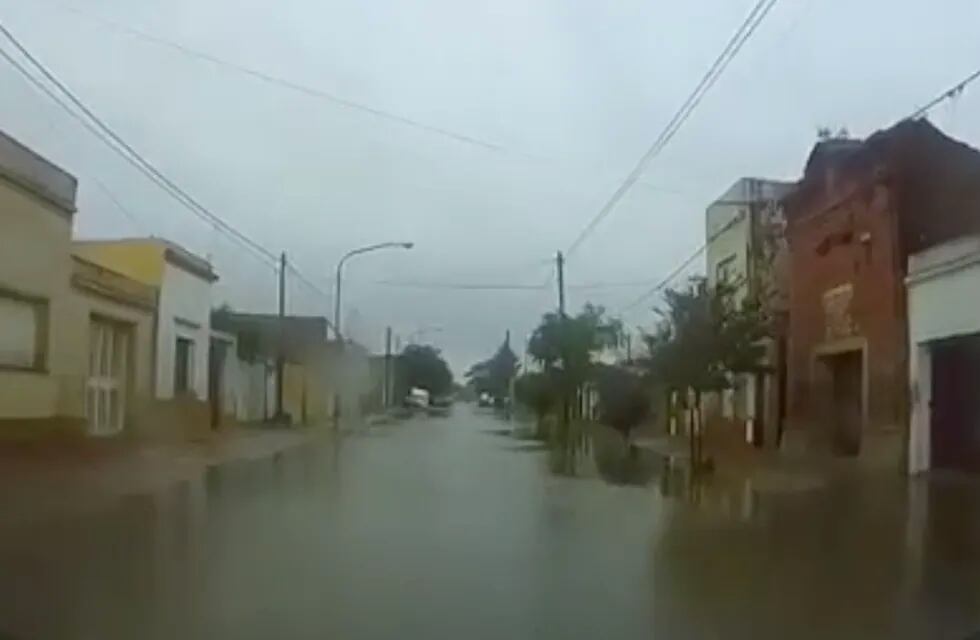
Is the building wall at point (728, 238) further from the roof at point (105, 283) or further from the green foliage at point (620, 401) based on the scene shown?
the roof at point (105, 283)

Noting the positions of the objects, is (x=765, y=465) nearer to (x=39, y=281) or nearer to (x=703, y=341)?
(x=703, y=341)

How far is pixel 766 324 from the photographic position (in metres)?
32.4

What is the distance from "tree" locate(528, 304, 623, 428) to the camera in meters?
43.2

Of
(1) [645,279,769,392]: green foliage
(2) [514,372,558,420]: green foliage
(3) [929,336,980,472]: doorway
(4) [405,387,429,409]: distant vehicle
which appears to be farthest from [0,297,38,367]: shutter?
(4) [405,387,429,409]: distant vehicle

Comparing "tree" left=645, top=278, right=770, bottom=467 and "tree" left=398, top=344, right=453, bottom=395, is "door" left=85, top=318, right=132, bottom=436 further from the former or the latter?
"tree" left=398, top=344, right=453, bottom=395

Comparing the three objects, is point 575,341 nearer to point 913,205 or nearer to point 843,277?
point 843,277

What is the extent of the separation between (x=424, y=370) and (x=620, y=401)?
12492 millimetres

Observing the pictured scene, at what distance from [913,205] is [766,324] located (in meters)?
4.97

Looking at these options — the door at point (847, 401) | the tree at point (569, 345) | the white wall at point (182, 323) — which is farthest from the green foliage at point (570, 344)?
the white wall at point (182, 323)

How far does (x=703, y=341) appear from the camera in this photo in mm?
29922

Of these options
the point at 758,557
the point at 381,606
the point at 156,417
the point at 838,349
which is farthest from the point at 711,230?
the point at 381,606

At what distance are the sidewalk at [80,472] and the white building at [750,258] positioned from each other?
14.9 metres

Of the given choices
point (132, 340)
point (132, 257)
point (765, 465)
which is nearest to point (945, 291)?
point (765, 465)

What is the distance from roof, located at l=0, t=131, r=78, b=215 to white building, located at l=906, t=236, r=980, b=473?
1533 centimetres
